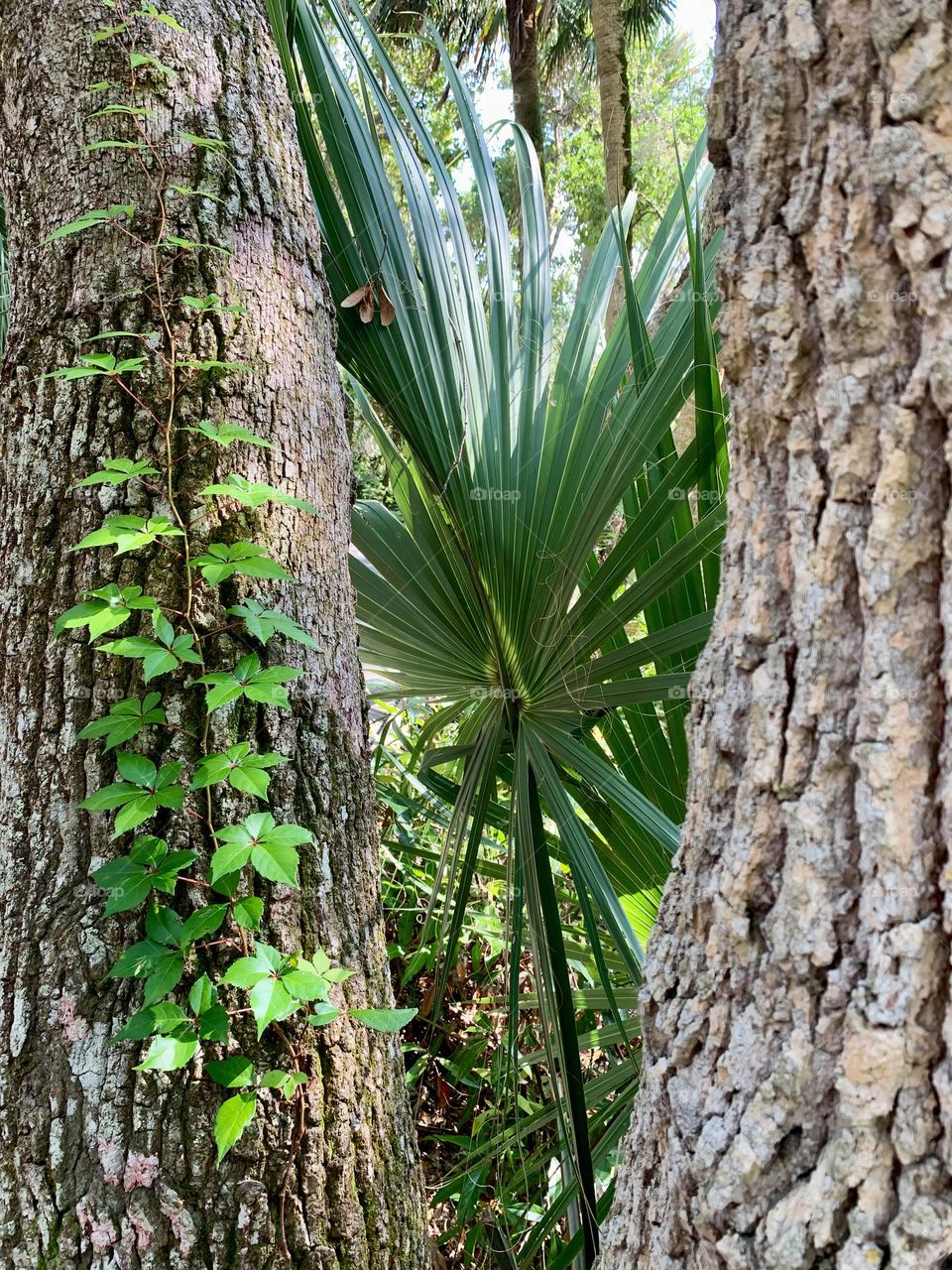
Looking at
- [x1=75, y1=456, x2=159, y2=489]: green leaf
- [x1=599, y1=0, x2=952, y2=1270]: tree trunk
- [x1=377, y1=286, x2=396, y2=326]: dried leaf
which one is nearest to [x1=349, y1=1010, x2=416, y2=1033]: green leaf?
[x1=599, y1=0, x2=952, y2=1270]: tree trunk

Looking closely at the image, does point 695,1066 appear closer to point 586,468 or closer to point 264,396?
point 264,396

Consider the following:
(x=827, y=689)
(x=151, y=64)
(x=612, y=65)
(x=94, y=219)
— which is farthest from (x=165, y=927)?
(x=612, y=65)

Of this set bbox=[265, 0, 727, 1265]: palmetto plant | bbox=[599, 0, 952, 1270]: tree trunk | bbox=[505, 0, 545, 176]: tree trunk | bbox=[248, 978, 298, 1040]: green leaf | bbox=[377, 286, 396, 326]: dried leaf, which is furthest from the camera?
bbox=[505, 0, 545, 176]: tree trunk

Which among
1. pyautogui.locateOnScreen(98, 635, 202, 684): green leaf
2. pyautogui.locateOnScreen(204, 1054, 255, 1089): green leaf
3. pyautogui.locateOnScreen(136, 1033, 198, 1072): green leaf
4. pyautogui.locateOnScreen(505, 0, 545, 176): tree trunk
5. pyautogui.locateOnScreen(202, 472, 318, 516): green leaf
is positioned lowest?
pyautogui.locateOnScreen(204, 1054, 255, 1089): green leaf

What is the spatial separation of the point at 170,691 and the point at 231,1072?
15.5 inches

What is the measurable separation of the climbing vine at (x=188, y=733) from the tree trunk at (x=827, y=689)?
43 cm

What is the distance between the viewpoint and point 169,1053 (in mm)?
831

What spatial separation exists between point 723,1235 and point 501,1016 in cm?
181

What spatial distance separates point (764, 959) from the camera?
0.57 meters

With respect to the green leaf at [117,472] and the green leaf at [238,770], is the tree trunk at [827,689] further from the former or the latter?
the green leaf at [117,472]

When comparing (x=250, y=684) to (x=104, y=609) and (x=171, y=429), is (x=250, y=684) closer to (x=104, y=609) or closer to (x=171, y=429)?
Result: (x=104, y=609)

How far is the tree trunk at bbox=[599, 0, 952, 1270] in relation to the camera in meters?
0.52

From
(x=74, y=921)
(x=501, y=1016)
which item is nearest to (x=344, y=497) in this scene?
(x=74, y=921)

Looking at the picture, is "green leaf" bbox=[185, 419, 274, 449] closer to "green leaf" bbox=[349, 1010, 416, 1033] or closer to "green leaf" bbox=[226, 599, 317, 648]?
"green leaf" bbox=[226, 599, 317, 648]
